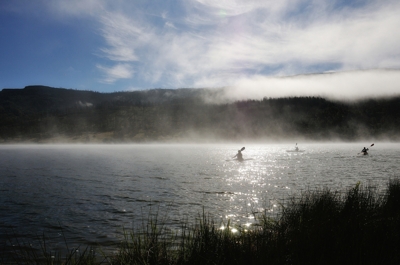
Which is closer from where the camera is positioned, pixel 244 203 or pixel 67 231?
pixel 67 231

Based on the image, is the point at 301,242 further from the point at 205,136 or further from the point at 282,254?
the point at 205,136

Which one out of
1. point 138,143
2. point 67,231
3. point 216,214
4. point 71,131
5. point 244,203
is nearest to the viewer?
point 67,231

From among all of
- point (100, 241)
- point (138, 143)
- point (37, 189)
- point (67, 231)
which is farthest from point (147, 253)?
point (138, 143)

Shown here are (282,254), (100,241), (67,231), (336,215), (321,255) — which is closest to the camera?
(321,255)

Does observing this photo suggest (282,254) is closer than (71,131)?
Yes

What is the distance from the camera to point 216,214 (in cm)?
1534

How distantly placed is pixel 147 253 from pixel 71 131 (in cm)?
20029

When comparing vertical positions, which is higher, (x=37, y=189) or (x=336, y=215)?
(x=336, y=215)

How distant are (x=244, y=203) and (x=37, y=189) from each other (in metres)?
17.3

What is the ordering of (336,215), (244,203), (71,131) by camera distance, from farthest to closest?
(71,131) < (244,203) < (336,215)

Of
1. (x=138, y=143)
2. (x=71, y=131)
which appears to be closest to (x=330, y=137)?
(x=138, y=143)

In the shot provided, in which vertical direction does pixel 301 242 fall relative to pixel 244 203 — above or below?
above

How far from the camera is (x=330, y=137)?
196m

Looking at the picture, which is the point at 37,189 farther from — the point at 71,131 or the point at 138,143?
the point at 71,131
